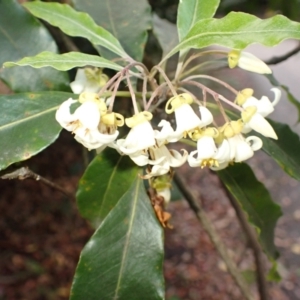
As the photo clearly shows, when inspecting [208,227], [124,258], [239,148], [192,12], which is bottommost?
[208,227]

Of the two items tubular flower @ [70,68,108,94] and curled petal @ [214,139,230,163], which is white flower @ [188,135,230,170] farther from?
tubular flower @ [70,68,108,94]

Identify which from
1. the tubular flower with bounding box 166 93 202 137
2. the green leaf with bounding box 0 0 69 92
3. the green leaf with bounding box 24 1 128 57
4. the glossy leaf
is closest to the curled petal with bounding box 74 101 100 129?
the tubular flower with bounding box 166 93 202 137

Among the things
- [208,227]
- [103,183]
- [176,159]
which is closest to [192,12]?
[176,159]

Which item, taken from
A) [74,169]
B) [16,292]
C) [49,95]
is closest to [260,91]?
[74,169]

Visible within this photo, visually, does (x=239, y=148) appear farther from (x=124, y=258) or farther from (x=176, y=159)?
(x=124, y=258)

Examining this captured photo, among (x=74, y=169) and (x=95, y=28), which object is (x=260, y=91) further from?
(x=95, y=28)

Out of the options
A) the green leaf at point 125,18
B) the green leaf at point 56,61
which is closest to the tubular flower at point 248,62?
the green leaf at point 56,61
